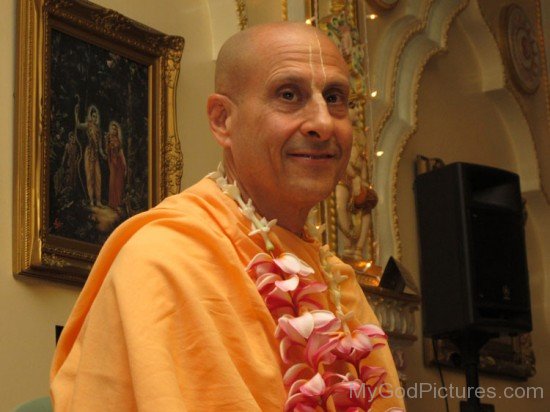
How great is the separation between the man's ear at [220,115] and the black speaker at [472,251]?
2618 millimetres

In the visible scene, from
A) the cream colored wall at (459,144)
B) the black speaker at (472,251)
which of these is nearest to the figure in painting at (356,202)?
the black speaker at (472,251)

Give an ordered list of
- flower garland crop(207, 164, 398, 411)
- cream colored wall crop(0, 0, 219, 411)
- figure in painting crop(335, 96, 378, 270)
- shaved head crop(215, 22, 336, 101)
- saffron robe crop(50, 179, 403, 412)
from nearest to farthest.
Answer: saffron robe crop(50, 179, 403, 412)
flower garland crop(207, 164, 398, 411)
shaved head crop(215, 22, 336, 101)
cream colored wall crop(0, 0, 219, 411)
figure in painting crop(335, 96, 378, 270)

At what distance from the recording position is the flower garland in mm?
2100

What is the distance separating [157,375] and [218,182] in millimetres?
626

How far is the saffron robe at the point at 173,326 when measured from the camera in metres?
1.90

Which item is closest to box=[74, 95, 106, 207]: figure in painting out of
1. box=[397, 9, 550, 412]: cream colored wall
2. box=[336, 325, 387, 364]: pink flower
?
box=[336, 325, 387, 364]: pink flower

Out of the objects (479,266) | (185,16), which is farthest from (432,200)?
(185,16)

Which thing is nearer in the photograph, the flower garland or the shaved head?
the flower garland

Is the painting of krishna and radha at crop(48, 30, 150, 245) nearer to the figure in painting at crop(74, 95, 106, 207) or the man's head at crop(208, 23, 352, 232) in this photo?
the figure in painting at crop(74, 95, 106, 207)

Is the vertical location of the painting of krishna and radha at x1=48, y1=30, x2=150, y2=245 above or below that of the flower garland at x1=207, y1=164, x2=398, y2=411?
above

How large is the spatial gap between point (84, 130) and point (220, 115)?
1563 millimetres

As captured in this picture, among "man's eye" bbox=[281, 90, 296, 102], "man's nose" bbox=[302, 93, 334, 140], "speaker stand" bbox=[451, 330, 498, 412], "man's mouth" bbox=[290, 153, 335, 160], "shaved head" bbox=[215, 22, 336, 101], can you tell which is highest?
"shaved head" bbox=[215, 22, 336, 101]

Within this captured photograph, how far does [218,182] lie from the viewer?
2389 mm

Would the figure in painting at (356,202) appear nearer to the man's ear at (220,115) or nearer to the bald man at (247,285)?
the bald man at (247,285)
